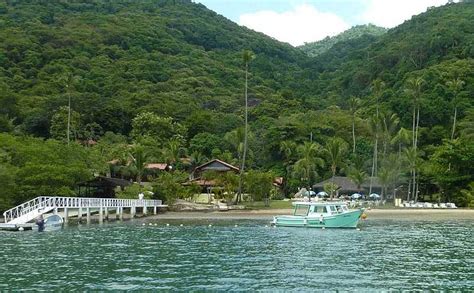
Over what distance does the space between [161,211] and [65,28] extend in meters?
104

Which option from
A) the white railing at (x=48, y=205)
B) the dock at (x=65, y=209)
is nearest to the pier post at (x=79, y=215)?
the dock at (x=65, y=209)

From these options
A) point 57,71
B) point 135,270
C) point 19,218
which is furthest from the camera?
point 57,71

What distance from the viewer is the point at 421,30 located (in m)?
157

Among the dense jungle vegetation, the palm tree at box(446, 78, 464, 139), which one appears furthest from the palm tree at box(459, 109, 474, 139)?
the palm tree at box(446, 78, 464, 139)

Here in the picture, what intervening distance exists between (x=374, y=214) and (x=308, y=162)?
17427mm

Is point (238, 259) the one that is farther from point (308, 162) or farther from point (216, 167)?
point (216, 167)

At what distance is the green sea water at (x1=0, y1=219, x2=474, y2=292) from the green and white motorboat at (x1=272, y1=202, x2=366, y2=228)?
7.44ft

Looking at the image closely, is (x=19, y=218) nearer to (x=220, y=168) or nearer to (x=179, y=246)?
(x=179, y=246)

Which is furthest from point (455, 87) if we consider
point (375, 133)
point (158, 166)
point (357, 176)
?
point (158, 166)

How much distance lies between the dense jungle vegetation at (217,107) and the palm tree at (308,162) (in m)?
0.31

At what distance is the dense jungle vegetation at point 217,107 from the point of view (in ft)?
259

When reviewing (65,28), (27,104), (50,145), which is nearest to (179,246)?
(50,145)

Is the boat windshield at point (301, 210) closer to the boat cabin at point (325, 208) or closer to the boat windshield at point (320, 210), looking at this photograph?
the boat cabin at point (325, 208)

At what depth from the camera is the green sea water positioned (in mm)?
21922
